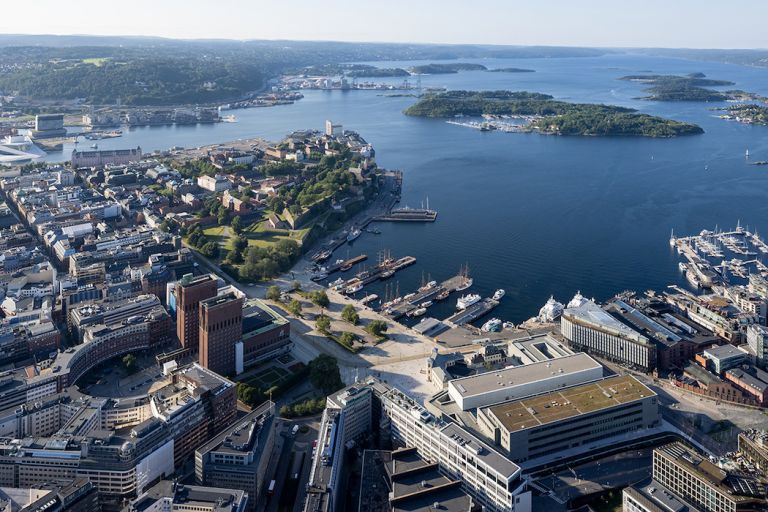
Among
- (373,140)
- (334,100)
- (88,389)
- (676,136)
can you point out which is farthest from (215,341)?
(334,100)

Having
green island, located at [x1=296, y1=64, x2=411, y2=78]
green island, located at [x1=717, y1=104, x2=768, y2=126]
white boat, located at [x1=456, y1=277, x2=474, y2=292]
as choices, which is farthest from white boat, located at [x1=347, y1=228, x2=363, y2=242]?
green island, located at [x1=296, y1=64, x2=411, y2=78]

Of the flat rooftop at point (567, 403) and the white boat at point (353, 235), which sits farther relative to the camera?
the white boat at point (353, 235)

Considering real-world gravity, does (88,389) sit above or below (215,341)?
below

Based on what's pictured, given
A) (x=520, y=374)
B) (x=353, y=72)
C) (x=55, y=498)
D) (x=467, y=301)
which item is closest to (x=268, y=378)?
(x=520, y=374)

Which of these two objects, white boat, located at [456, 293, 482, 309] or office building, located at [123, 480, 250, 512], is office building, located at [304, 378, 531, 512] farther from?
white boat, located at [456, 293, 482, 309]

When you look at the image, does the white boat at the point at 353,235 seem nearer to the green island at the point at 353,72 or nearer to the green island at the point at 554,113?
the green island at the point at 554,113

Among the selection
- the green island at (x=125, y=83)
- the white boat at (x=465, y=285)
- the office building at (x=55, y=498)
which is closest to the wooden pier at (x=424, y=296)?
the white boat at (x=465, y=285)

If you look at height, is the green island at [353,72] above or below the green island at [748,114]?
above

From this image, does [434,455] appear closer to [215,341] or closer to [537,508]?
[537,508]
